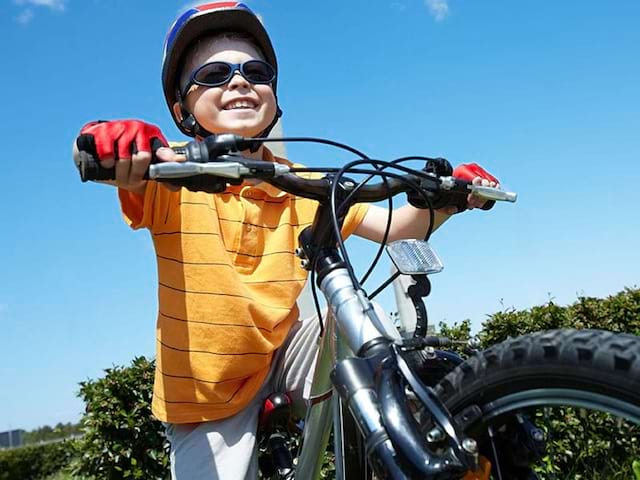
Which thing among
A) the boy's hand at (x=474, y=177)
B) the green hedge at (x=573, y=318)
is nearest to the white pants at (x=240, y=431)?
the boy's hand at (x=474, y=177)

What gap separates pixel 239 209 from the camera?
2.50m

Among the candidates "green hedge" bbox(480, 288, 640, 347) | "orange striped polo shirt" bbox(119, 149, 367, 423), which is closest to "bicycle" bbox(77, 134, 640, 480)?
"orange striped polo shirt" bbox(119, 149, 367, 423)

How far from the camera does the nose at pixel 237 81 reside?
2.47 m

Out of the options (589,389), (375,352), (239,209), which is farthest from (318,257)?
(239,209)

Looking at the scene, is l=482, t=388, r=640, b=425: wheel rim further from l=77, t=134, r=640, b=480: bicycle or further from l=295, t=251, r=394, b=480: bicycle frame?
l=295, t=251, r=394, b=480: bicycle frame

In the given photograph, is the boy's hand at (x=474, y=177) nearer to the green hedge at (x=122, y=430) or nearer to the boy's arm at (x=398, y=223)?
the boy's arm at (x=398, y=223)

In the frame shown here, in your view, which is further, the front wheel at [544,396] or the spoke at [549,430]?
the spoke at [549,430]

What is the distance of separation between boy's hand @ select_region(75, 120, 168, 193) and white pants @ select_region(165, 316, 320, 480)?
3.41 feet

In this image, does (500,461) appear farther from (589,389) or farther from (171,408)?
(171,408)

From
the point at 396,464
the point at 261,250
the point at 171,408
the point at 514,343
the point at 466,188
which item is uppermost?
the point at 261,250

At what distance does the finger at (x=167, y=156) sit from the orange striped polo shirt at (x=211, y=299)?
0.61 m

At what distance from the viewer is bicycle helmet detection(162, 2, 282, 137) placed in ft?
8.48

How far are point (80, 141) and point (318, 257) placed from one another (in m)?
0.61

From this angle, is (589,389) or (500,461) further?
(500,461)
